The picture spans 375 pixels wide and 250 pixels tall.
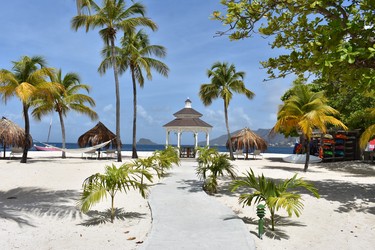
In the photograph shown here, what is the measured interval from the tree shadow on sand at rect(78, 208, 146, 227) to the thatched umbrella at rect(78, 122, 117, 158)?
18555 mm

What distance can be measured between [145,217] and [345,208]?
4705 mm

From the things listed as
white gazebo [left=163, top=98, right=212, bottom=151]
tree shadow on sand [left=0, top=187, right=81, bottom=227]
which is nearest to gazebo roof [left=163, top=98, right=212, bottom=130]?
white gazebo [left=163, top=98, right=212, bottom=151]

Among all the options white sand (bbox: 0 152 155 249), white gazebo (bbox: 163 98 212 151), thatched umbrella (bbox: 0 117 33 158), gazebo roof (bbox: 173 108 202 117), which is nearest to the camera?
white sand (bbox: 0 152 155 249)

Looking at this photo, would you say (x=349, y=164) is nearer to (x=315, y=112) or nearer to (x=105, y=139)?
(x=315, y=112)

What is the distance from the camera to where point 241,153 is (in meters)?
27.9

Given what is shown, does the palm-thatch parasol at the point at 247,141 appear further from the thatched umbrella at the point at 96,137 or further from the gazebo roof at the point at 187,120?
the thatched umbrella at the point at 96,137

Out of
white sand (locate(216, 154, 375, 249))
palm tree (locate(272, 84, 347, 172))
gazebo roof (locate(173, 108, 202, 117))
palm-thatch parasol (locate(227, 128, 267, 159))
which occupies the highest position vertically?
gazebo roof (locate(173, 108, 202, 117))

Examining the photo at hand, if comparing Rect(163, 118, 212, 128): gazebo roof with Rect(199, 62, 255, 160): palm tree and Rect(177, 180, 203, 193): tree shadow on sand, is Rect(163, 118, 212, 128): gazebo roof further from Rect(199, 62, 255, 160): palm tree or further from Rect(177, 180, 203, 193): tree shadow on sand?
Rect(177, 180, 203, 193): tree shadow on sand

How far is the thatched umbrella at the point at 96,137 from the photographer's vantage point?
25.5 m

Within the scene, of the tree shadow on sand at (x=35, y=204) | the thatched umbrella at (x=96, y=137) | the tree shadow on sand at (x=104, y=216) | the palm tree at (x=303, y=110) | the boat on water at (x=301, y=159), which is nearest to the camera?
the tree shadow on sand at (x=104, y=216)

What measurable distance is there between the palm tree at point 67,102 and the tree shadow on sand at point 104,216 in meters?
18.3

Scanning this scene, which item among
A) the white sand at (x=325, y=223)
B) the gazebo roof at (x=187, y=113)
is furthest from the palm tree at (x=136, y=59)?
the white sand at (x=325, y=223)

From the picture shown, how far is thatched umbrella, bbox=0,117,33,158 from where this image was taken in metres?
22.7

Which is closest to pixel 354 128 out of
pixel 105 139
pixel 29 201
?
pixel 105 139
